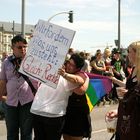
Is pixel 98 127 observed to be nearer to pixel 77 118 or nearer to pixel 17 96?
pixel 17 96

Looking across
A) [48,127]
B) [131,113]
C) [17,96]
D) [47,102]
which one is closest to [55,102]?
[47,102]

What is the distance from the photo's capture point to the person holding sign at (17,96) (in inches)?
254

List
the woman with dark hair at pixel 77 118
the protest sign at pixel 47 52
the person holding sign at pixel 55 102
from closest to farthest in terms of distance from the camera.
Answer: the protest sign at pixel 47 52
the person holding sign at pixel 55 102
the woman with dark hair at pixel 77 118

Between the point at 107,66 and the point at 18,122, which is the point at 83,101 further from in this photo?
the point at 107,66

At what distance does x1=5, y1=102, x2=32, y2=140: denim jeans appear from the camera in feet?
21.1

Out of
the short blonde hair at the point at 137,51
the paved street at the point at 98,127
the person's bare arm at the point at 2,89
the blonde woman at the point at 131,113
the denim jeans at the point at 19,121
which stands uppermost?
the short blonde hair at the point at 137,51

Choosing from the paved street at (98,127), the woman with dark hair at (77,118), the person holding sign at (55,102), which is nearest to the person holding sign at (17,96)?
the person holding sign at (55,102)

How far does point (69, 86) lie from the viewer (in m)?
6.00

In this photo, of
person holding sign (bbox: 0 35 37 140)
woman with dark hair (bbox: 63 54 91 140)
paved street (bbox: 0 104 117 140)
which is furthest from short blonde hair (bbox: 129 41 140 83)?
paved street (bbox: 0 104 117 140)

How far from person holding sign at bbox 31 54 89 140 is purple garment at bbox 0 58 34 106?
0.40 m

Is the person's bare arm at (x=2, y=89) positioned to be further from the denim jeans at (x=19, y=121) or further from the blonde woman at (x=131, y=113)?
the blonde woman at (x=131, y=113)

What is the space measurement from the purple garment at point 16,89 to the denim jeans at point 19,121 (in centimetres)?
7

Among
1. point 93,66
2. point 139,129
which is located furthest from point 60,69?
point 93,66

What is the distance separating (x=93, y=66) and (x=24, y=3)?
13.4 ft
